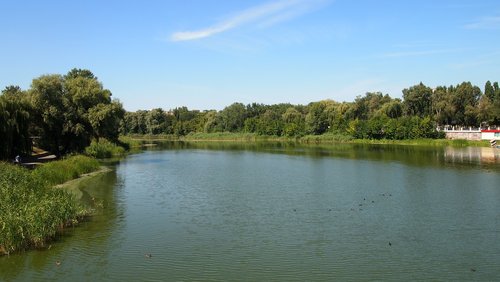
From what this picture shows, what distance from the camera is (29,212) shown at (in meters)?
15.7

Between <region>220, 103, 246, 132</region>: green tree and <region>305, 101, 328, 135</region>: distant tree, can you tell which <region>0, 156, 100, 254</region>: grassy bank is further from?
<region>220, 103, 246, 132</region>: green tree

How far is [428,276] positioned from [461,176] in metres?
24.4

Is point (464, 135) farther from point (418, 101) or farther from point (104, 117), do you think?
point (104, 117)

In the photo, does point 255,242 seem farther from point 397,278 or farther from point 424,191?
point 424,191

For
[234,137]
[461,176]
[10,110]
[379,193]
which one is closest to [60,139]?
[10,110]

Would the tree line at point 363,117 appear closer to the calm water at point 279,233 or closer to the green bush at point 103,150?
the green bush at point 103,150

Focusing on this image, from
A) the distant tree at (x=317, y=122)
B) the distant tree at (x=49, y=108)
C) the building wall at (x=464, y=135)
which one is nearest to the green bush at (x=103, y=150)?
the distant tree at (x=49, y=108)

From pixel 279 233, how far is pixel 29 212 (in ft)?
29.8

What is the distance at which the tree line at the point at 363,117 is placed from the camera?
90.1m

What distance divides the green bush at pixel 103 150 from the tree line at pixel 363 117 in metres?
12.8

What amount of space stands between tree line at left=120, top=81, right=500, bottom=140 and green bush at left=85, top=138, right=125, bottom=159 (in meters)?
12.8

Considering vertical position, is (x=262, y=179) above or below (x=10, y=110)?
below

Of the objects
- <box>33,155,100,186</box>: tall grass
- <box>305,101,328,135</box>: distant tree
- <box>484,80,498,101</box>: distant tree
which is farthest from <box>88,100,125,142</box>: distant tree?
<box>484,80,498,101</box>: distant tree

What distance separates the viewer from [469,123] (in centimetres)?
9675
